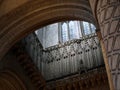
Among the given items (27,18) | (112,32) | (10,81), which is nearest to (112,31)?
(112,32)

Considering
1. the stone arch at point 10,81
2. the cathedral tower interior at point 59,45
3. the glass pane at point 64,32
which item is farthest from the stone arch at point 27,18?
the glass pane at point 64,32

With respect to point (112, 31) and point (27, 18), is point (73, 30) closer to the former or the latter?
point (27, 18)

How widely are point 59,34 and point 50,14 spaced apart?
6.30 m

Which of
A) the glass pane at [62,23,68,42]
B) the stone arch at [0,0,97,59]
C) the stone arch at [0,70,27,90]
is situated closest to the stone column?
the stone arch at [0,0,97,59]

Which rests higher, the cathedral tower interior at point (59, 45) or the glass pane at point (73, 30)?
the glass pane at point (73, 30)

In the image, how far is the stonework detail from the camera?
4.25 meters

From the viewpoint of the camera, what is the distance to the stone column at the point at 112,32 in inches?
167

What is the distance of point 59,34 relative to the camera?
14.7 meters

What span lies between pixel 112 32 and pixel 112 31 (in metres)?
0.02

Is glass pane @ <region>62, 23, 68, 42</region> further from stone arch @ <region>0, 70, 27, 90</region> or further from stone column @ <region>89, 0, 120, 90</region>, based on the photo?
stone column @ <region>89, 0, 120, 90</region>

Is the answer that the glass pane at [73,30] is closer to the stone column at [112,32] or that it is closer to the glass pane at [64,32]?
the glass pane at [64,32]

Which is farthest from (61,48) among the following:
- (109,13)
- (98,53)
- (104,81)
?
(109,13)

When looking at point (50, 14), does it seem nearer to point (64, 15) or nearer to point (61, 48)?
point (64, 15)

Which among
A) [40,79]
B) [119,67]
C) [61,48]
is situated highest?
[61,48]
